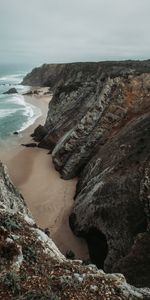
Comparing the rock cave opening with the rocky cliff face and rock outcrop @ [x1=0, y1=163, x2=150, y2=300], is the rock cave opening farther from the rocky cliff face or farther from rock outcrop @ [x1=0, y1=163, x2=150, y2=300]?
rock outcrop @ [x1=0, y1=163, x2=150, y2=300]

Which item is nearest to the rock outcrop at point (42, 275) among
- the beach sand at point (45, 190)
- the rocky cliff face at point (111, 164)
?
the rocky cliff face at point (111, 164)

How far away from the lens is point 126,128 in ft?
83.5

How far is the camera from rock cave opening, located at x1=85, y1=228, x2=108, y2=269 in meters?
18.6

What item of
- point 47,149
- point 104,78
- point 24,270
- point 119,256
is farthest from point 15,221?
point 47,149

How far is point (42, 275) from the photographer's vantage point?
1041 centimetres

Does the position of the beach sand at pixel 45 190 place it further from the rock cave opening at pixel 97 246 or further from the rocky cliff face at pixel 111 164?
the rocky cliff face at pixel 111 164

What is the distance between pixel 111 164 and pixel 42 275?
12074 mm

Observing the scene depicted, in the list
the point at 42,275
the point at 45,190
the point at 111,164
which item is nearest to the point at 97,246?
the point at 111,164

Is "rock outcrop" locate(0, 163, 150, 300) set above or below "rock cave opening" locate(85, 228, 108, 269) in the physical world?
above

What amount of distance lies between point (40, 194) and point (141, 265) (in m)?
12.7

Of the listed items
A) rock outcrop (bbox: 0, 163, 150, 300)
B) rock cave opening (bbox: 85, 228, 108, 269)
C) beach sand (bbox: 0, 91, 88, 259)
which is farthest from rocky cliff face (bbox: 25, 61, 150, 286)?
rock outcrop (bbox: 0, 163, 150, 300)

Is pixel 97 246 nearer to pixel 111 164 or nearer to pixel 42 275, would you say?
pixel 111 164

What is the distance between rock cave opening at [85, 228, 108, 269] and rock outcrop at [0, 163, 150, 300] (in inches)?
286

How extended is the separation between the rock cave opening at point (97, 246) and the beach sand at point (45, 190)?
43 cm
